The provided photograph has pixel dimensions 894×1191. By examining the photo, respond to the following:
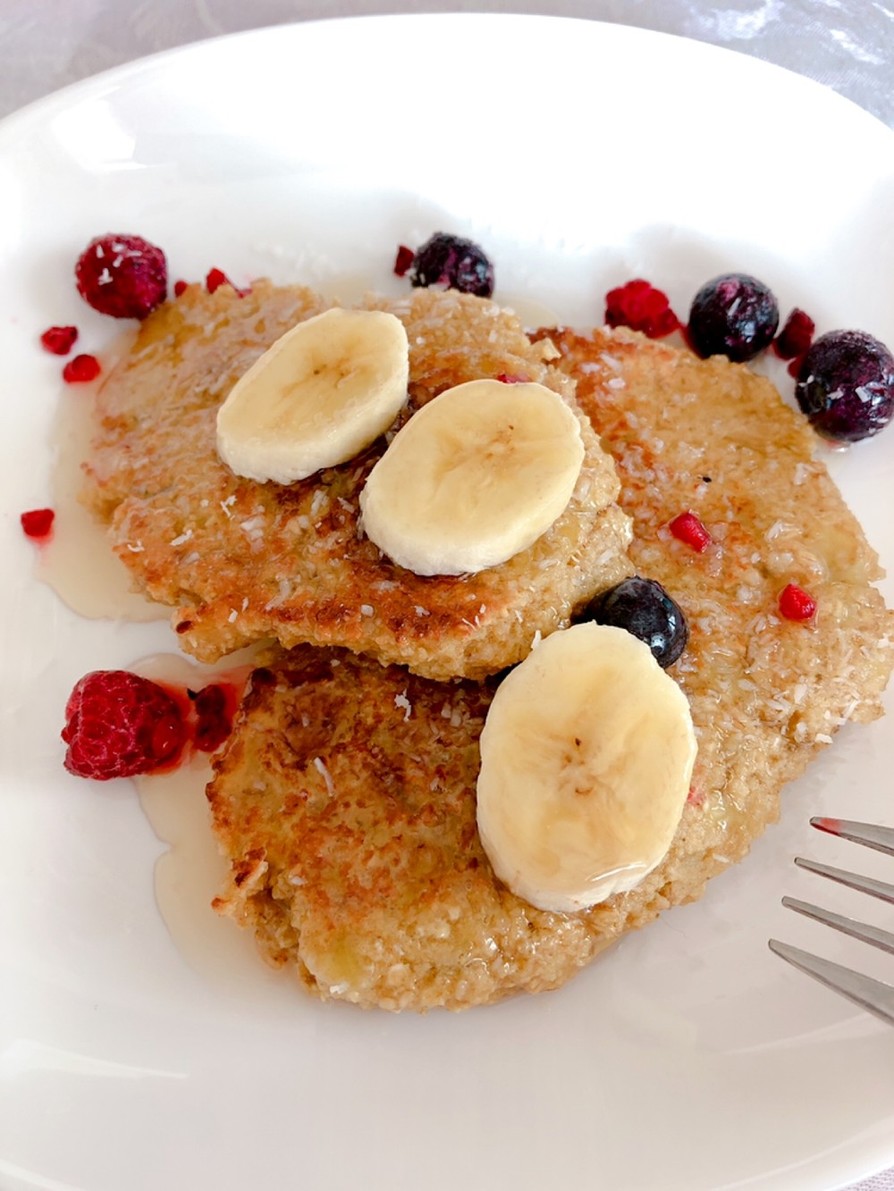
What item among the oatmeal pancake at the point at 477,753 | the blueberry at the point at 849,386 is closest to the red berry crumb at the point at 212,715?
the oatmeal pancake at the point at 477,753

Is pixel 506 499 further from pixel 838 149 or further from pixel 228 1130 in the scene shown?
pixel 838 149

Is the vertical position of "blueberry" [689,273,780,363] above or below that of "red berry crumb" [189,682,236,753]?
above

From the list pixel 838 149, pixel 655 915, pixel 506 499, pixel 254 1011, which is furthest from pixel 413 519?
pixel 838 149

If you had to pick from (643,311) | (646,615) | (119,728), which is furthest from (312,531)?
(643,311)

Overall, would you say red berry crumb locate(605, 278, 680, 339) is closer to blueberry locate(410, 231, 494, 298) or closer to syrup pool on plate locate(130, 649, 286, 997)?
blueberry locate(410, 231, 494, 298)

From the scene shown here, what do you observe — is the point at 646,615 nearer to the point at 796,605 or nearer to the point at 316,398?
the point at 796,605

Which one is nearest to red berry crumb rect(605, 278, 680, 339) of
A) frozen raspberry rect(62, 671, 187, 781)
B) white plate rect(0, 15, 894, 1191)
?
white plate rect(0, 15, 894, 1191)

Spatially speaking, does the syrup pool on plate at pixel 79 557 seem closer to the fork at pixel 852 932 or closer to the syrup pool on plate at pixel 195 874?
the syrup pool on plate at pixel 195 874
